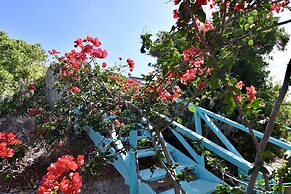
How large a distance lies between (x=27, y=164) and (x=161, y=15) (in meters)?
2.85

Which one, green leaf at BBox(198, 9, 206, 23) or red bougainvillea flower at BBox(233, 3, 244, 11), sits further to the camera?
red bougainvillea flower at BBox(233, 3, 244, 11)

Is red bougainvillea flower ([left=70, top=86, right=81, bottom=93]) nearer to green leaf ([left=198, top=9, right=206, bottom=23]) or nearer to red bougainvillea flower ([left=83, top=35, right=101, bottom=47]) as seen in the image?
red bougainvillea flower ([left=83, top=35, right=101, bottom=47])

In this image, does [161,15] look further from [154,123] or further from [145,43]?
[154,123]

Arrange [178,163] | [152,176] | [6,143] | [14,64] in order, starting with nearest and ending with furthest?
[6,143] → [178,163] → [152,176] → [14,64]

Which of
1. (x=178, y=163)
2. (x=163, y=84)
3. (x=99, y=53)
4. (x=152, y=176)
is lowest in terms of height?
(x=152, y=176)

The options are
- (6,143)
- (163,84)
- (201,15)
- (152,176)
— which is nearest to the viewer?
(201,15)

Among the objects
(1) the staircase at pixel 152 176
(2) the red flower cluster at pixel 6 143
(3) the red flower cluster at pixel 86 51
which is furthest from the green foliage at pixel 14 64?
(2) the red flower cluster at pixel 6 143

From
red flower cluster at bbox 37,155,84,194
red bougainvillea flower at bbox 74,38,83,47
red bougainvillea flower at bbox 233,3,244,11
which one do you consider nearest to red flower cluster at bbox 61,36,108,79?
red bougainvillea flower at bbox 74,38,83,47

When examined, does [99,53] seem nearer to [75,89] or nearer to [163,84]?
[75,89]

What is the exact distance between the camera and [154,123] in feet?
5.92

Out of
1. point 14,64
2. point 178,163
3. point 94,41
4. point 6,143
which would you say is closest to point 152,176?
point 178,163

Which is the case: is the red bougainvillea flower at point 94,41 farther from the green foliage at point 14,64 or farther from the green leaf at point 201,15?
the green foliage at point 14,64

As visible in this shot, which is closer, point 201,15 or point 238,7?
point 201,15

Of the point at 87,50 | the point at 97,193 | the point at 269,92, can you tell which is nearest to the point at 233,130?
the point at 269,92
